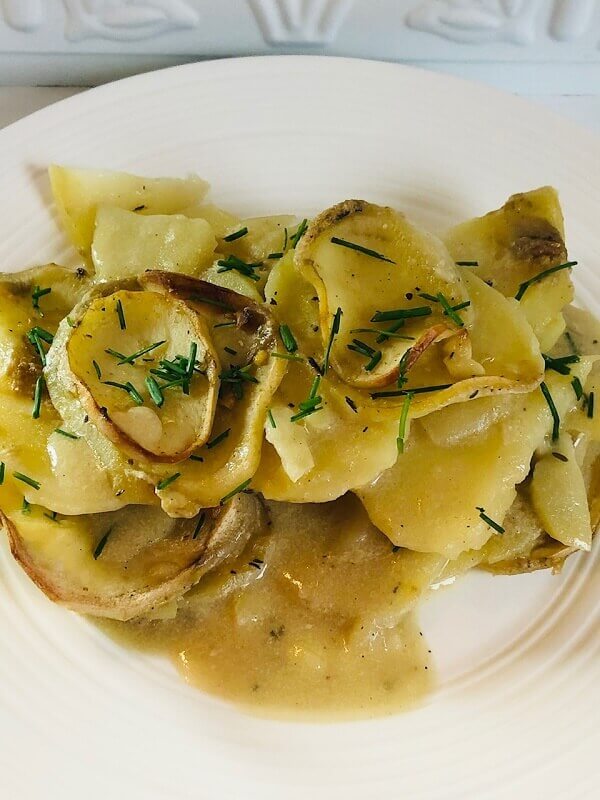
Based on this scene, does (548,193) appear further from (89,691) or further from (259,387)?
(89,691)

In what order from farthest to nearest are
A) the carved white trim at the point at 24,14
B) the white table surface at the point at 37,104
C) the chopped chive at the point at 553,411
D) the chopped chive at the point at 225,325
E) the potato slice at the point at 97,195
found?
the white table surface at the point at 37,104 < the carved white trim at the point at 24,14 < the potato slice at the point at 97,195 < the chopped chive at the point at 553,411 < the chopped chive at the point at 225,325

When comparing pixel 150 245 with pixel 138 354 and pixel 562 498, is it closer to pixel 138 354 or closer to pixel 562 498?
pixel 138 354

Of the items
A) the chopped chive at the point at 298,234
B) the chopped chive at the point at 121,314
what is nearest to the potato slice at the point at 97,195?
the chopped chive at the point at 298,234

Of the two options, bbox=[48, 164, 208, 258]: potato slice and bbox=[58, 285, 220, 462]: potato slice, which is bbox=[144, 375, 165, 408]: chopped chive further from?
bbox=[48, 164, 208, 258]: potato slice

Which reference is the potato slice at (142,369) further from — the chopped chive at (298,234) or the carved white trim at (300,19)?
the carved white trim at (300,19)

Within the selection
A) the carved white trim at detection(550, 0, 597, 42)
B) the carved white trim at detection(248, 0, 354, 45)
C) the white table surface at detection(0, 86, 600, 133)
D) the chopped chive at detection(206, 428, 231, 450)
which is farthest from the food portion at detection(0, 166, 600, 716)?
the carved white trim at detection(550, 0, 597, 42)

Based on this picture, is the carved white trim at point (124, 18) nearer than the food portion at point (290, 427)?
No
